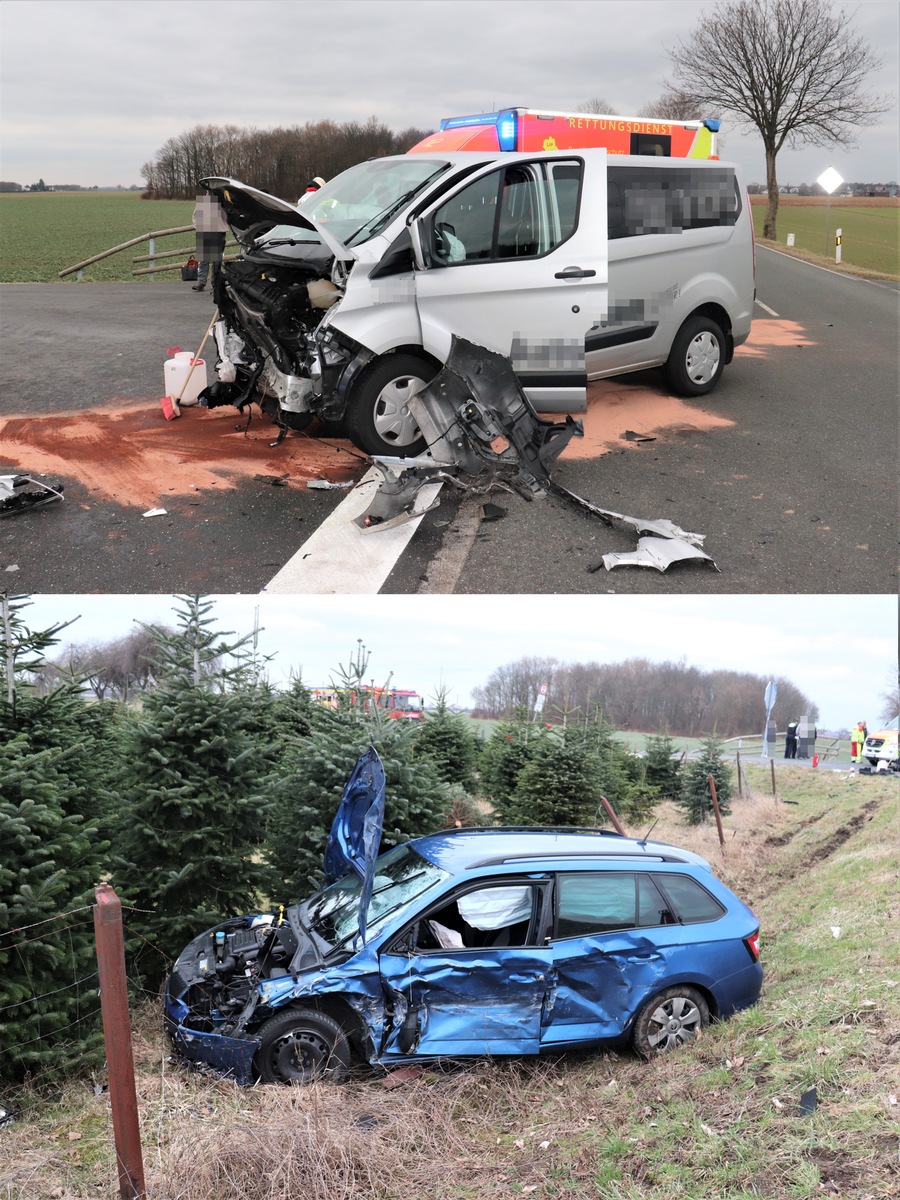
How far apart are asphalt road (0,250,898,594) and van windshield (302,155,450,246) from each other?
1.94m

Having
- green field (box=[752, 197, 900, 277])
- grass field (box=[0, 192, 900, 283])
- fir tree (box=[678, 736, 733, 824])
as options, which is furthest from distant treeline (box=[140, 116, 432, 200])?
fir tree (box=[678, 736, 733, 824])

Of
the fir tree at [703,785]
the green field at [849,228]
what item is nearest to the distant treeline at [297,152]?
the green field at [849,228]

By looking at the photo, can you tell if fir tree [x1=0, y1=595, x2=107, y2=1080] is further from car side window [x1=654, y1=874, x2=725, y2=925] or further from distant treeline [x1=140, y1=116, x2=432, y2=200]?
distant treeline [x1=140, y1=116, x2=432, y2=200]

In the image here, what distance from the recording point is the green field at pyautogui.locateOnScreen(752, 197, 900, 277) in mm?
39438

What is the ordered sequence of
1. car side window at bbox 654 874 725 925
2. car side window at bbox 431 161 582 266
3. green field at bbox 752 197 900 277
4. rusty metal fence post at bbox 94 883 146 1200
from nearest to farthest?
rusty metal fence post at bbox 94 883 146 1200, car side window at bbox 654 874 725 925, car side window at bbox 431 161 582 266, green field at bbox 752 197 900 277

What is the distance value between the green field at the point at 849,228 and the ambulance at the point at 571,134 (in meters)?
23.3

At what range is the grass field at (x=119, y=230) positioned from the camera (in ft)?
103

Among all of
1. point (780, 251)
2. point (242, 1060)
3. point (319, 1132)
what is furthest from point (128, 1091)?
point (780, 251)

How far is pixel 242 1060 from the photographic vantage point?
4695 millimetres

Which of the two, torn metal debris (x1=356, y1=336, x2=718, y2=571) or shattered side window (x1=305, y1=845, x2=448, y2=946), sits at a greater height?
torn metal debris (x1=356, y1=336, x2=718, y2=571)

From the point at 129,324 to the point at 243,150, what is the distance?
82.2 ft

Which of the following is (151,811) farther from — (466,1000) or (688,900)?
(688,900)

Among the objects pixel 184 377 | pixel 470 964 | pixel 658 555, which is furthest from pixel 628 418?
pixel 470 964

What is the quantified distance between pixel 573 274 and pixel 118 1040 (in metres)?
6.76
